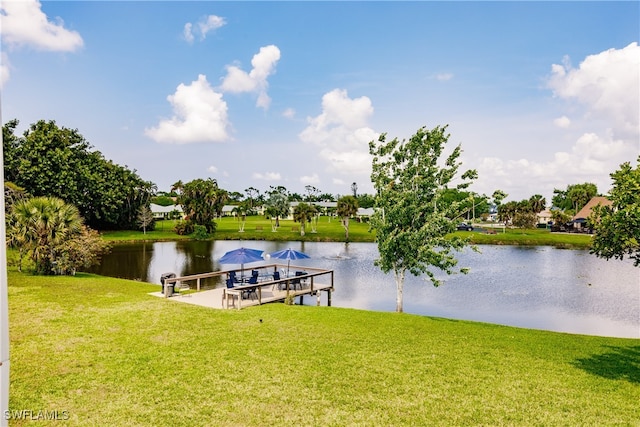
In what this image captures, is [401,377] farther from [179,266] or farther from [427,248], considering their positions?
[179,266]

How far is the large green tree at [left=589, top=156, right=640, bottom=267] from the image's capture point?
9625mm

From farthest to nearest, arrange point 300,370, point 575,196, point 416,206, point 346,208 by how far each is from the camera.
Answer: point 575,196
point 346,208
point 416,206
point 300,370

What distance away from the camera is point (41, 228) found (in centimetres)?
2278

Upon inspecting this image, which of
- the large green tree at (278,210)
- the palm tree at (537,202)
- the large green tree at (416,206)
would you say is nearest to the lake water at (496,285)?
the large green tree at (416,206)

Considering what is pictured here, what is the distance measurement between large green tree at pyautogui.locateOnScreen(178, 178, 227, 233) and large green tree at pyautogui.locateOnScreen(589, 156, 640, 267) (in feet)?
205

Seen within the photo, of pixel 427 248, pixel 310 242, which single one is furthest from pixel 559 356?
pixel 310 242

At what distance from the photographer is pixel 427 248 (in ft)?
62.7

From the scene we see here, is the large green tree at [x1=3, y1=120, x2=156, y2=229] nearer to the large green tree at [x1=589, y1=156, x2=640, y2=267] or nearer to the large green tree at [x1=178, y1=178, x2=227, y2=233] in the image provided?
the large green tree at [x1=178, y1=178, x2=227, y2=233]

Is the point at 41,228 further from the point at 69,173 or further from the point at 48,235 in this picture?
the point at 69,173

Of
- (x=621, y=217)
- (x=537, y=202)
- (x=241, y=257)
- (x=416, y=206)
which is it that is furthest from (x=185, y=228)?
(x=537, y=202)

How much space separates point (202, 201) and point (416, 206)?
54536 mm

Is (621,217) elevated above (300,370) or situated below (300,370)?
above

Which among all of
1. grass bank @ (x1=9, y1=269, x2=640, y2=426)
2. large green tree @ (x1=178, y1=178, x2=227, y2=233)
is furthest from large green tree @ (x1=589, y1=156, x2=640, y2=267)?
large green tree @ (x1=178, y1=178, x2=227, y2=233)

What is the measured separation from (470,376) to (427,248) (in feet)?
29.9
